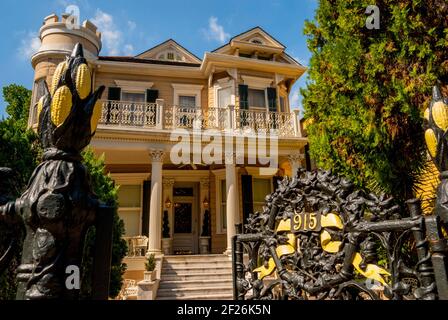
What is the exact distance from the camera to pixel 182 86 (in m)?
14.8

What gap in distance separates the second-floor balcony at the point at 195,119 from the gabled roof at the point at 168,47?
4.14 m

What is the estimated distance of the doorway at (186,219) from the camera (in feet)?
46.1

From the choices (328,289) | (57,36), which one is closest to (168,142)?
(57,36)

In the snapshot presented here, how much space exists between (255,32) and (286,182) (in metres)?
14.8

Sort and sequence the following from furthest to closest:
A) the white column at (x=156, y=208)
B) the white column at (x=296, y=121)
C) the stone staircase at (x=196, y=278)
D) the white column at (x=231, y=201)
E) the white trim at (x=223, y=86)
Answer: the white trim at (x=223, y=86) < the white column at (x=296, y=121) < the white column at (x=231, y=201) < the white column at (x=156, y=208) < the stone staircase at (x=196, y=278)

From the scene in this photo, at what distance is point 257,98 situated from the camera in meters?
14.8

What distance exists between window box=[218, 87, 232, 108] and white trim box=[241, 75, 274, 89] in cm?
95

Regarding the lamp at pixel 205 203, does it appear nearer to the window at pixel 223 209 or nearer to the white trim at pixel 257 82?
the window at pixel 223 209

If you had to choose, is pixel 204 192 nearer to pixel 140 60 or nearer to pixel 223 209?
pixel 223 209

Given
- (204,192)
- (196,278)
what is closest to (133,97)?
(204,192)

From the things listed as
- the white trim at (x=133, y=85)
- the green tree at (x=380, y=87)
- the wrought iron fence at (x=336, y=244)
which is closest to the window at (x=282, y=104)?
the white trim at (x=133, y=85)

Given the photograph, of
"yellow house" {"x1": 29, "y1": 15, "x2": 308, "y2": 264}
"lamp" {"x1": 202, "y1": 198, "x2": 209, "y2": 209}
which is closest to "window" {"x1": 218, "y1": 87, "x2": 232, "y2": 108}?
"yellow house" {"x1": 29, "y1": 15, "x2": 308, "y2": 264}

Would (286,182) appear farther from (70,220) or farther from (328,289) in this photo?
(70,220)

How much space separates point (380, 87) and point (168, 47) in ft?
43.9
